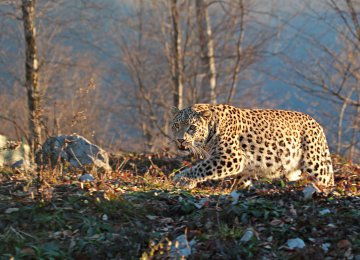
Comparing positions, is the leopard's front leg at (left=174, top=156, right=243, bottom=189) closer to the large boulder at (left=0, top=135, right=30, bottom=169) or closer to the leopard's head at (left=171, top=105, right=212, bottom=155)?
the leopard's head at (left=171, top=105, right=212, bottom=155)

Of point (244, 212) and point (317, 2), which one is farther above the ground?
point (317, 2)

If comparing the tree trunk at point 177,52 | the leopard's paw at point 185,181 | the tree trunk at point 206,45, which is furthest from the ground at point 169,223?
the tree trunk at point 206,45

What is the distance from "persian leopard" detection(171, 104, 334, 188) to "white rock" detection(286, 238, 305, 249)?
3.11 metres

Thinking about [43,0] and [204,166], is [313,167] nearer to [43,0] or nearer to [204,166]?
[204,166]

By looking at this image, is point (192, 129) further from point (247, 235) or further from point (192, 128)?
point (247, 235)

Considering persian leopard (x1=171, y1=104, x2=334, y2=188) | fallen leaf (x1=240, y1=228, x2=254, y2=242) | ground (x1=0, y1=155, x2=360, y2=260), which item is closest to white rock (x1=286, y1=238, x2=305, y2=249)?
ground (x1=0, y1=155, x2=360, y2=260)

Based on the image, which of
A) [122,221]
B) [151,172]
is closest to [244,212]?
[122,221]

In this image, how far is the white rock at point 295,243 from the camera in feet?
17.7

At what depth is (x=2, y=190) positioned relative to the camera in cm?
678

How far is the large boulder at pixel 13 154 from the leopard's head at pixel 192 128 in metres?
2.64

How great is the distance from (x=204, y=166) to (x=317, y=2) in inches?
400

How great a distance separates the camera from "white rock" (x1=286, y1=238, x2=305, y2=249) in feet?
17.7

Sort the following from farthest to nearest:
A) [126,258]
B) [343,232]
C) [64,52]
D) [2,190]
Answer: [64,52], [2,190], [343,232], [126,258]

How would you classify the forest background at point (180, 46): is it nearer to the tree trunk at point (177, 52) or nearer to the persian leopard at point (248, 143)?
the tree trunk at point (177, 52)
